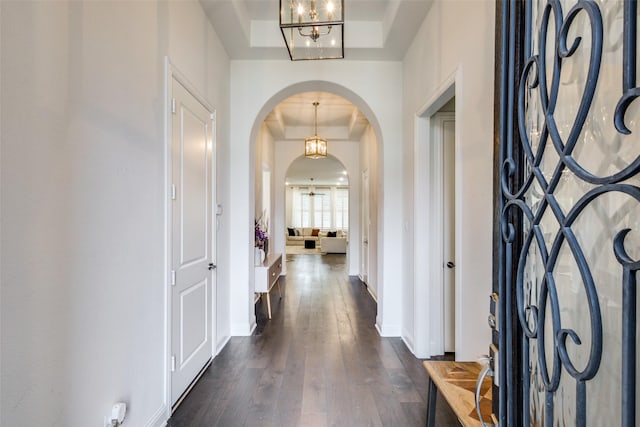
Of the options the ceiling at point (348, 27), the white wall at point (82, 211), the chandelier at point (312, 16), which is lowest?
the white wall at point (82, 211)

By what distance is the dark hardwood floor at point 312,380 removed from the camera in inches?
88.0

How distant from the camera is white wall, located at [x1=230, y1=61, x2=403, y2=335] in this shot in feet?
12.2

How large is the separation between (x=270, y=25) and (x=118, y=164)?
8.10ft

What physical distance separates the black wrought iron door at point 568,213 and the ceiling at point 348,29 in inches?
100.0

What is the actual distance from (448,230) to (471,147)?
4.33 feet

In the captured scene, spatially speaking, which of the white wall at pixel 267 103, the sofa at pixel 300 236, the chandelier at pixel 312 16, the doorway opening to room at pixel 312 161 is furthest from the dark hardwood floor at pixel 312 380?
the sofa at pixel 300 236

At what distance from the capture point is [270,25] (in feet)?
11.2

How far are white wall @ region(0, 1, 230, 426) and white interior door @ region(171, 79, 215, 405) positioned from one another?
22cm

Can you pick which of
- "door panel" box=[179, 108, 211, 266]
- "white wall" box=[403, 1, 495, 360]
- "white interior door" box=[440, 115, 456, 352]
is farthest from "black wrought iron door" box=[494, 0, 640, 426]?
"white interior door" box=[440, 115, 456, 352]

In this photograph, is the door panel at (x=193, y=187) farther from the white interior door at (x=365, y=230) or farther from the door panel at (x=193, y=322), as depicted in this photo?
the white interior door at (x=365, y=230)

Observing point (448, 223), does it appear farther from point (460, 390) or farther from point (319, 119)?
point (319, 119)

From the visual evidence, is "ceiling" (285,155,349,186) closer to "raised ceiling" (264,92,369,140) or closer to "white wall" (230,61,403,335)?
"raised ceiling" (264,92,369,140)

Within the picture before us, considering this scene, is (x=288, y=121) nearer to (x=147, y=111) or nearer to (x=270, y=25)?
(x=270, y=25)

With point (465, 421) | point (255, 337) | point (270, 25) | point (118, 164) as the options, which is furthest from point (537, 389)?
point (270, 25)
